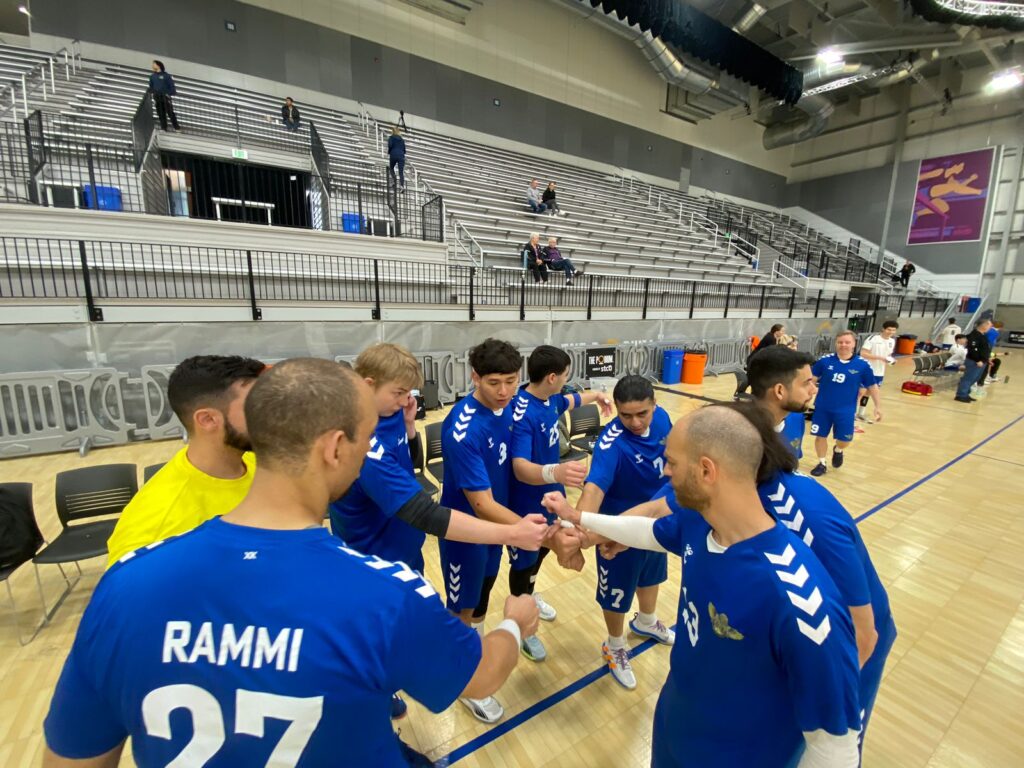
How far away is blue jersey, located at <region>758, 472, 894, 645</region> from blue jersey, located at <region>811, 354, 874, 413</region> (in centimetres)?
510

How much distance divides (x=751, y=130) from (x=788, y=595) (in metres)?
33.2

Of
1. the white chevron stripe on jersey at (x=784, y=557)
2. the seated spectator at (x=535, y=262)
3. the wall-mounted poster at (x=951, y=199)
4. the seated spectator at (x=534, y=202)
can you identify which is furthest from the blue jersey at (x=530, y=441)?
the wall-mounted poster at (x=951, y=199)

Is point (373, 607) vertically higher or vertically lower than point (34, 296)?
lower

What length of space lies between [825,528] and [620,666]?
1.82m

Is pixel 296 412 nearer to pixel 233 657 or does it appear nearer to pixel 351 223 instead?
pixel 233 657

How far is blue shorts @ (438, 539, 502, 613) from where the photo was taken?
2.42 metres

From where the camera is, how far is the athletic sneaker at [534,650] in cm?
285

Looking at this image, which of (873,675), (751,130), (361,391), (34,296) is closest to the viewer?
(361,391)

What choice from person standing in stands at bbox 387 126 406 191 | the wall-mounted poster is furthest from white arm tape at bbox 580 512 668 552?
the wall-mounted poster

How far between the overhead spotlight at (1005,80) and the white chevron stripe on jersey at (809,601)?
2710cm

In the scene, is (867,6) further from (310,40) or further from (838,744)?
(838,744)

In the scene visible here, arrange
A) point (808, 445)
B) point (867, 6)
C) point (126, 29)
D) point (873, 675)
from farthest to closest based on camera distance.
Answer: point (867, 6) → point (126, 29) → point (808, 445) → point (873, 675)

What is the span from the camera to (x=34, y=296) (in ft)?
20.2

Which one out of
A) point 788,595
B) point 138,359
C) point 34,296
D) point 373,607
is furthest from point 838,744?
point 34,296
